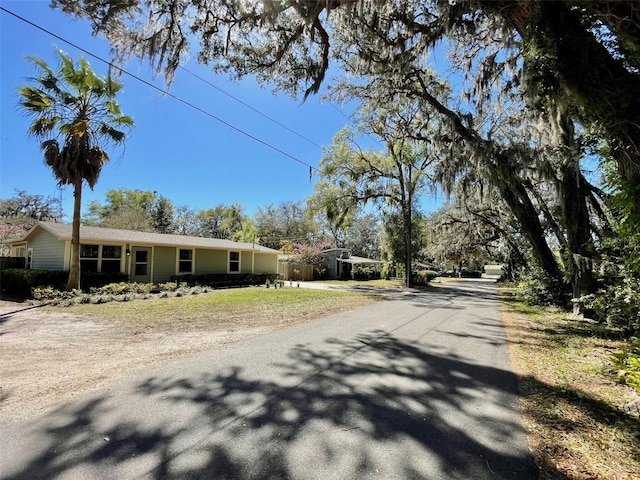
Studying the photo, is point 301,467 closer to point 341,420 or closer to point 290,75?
point 341,420

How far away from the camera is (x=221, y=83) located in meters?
9.20

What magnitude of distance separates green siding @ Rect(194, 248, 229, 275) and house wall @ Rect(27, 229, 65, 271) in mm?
5993

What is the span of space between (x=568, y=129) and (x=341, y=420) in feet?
26.8

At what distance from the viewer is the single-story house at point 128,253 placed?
1410cm

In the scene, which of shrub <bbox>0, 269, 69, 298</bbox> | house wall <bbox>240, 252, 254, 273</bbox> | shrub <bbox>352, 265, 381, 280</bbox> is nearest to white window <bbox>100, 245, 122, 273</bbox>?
shrub <bbox>0, 269, 69, 298</bbox>

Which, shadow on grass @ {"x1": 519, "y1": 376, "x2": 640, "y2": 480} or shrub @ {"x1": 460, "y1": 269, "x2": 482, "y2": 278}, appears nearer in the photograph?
shadow on grass @ {"x1": 519, "y1": 376, "x2": 640, "y2": 480}

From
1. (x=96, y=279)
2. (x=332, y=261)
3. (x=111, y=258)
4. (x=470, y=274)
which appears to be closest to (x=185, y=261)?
(x=111, y=258)

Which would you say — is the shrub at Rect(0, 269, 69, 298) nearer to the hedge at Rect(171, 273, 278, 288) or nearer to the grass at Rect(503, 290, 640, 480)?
the hedge at Rect(171, 273, 278, 288)

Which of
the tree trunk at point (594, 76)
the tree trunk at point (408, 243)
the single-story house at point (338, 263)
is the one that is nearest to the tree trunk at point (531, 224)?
the tree trunk at point (594, 76)

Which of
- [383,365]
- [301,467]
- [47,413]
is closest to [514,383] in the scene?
[383,365]

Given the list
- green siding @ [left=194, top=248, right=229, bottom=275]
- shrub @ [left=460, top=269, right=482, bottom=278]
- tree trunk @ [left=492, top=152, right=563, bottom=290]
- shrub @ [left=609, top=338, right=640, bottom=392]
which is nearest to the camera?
shrub @ [left=609, top=338, right=640, bottom=392]

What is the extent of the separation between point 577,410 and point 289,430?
114 inches

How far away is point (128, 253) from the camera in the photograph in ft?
50.0

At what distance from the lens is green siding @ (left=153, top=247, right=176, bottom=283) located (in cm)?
1631
